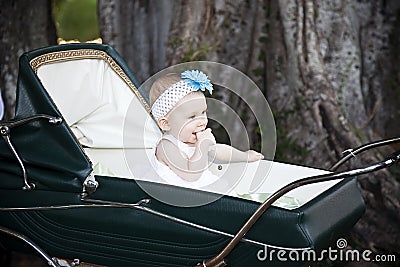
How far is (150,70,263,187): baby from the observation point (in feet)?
8.22

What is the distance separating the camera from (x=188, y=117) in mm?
2533

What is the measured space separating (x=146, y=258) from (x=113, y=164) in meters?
0.60

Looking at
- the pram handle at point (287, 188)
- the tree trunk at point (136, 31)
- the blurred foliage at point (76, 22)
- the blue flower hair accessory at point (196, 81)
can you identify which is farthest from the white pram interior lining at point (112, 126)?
the blurred foliage at point (76, 22)

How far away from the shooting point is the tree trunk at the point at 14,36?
3863 millimetres

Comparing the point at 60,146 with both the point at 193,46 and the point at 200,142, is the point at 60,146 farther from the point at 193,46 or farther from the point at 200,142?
the point at 193,46

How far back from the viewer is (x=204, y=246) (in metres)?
2.21

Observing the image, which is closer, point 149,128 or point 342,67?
point 149,128

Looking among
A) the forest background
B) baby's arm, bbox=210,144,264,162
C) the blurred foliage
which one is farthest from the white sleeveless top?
the blurred foliage

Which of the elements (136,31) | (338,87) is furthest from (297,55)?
(136,31)

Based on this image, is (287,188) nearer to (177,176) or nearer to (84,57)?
(177,176)

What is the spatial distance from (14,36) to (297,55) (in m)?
1.31

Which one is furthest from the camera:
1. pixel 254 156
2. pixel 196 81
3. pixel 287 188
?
pixel 254 156

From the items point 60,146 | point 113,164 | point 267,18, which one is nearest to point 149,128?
point 113,164

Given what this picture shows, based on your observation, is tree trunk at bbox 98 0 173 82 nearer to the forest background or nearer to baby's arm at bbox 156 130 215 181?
the forest background
